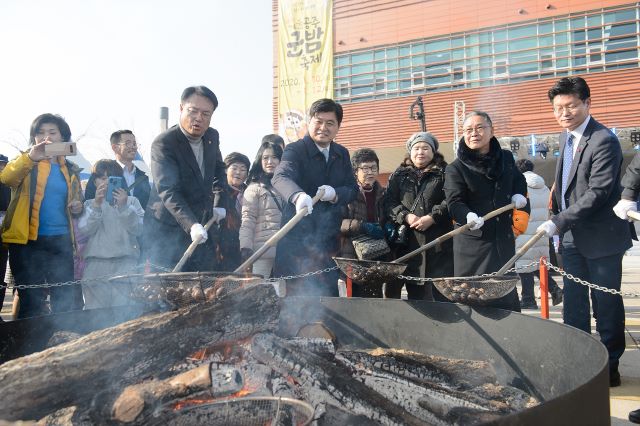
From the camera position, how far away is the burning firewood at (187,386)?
1.98 m

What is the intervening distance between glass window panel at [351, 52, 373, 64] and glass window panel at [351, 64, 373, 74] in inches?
7.9

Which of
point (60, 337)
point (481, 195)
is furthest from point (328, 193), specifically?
point (60, 337)

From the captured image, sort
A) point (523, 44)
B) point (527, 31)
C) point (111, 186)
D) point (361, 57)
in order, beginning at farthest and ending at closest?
point (361, 57)
point (523, 44)
point (527, 31)
point (111, 186)

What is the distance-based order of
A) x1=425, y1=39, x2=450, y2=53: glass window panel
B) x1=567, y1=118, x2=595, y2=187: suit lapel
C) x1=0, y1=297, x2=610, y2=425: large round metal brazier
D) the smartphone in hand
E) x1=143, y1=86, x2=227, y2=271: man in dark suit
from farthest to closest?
x1=425, y1=39, x2=450, y2=53: glass window panel, the smartphone in hand, x1=567, y1=118, x2=595, y2=187: suit lapel, x1=143, y1=86, x2=227, y2=271: man in dark suit, x1=0, y1=297, x2=610, y2=425: large round metal brazier

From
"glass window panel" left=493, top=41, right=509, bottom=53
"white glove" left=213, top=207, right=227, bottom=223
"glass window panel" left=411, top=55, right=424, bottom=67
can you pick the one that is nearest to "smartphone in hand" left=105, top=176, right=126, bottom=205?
"white glove" left=213, top=207, right=227, bottom=223

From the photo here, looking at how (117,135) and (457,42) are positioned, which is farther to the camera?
(457,42)

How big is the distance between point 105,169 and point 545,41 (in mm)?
16688

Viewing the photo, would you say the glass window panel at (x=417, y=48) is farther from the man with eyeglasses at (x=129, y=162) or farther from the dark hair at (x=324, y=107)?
the dark hair at (x=324, y=107)

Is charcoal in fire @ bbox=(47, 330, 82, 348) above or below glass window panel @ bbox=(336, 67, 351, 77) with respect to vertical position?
below

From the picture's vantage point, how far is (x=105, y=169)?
469cm

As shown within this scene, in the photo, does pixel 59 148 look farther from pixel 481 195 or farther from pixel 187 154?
pixel 481 195

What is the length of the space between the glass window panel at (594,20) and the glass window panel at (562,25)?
2.18ft

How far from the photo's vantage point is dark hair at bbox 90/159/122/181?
4652 mm

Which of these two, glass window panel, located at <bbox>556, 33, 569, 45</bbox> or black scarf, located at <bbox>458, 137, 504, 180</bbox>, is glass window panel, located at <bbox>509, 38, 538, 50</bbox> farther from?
black scarf, located at <bbox>458, 137, 504, 180</bbox>
